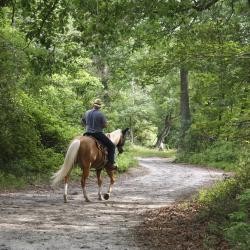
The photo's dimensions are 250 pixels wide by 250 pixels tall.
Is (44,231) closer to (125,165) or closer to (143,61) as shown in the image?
(143,61)

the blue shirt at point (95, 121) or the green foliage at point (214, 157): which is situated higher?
the blue shirt at point (95, 121)

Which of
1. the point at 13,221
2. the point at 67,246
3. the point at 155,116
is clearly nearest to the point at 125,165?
the point at 13,221

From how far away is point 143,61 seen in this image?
12453 mm

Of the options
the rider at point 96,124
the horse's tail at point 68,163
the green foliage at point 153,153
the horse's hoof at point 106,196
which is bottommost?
the green foliage at point 153,153

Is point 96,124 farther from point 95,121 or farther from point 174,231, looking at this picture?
point 174,231

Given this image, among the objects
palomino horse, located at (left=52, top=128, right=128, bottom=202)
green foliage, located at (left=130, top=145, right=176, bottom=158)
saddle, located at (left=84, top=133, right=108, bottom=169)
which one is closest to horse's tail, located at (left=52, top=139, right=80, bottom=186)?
palomino horse, located at (left=52, top=128, right=128, bottom=202)

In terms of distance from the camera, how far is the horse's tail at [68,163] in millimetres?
13234

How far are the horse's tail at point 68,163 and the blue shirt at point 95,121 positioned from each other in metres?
0.92

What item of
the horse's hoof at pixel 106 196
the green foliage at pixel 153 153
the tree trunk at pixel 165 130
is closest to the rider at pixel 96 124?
the horse's hoof at pixel 106 196

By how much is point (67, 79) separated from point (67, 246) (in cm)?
2084

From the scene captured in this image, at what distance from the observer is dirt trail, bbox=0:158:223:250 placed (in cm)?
812

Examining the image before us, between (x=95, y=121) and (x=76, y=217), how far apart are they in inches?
160

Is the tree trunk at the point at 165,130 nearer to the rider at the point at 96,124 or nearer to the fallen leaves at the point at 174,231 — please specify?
the rider at the point at 96,124

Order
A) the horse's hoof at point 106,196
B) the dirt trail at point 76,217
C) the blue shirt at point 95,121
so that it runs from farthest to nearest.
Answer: the horse's hoof at point 106,196, the blue shirt at point 95,121, the dirt trail at point 76,217
